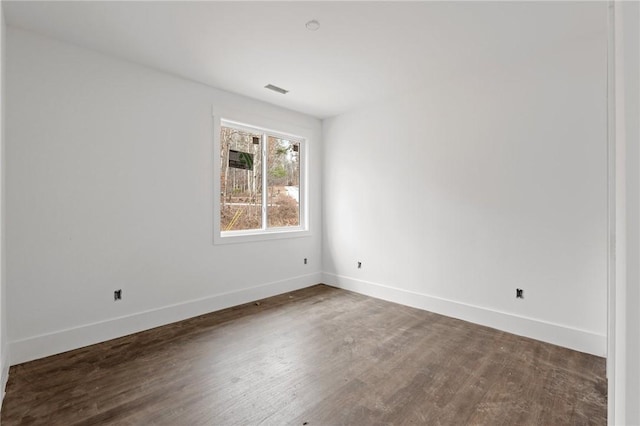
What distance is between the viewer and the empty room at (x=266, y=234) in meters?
2.17

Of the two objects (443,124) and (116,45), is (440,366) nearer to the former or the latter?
(443,124)

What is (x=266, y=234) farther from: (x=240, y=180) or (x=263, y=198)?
(x=240, y=180)

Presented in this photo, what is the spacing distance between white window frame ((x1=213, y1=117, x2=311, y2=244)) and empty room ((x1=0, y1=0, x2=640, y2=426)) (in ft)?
0.14

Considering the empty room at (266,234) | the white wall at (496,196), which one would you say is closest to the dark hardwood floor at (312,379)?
the empty room at (266,234)

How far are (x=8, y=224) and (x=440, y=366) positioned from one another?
363 centimetres

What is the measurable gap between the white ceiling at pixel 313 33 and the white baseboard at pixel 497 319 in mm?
2568

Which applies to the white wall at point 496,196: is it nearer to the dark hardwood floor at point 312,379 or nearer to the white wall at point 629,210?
the dark hardwood floor at point 312,379

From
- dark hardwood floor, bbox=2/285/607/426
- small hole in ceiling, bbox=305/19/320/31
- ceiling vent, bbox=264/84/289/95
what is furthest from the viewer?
ceiling vent, bbox=264/84/289/95

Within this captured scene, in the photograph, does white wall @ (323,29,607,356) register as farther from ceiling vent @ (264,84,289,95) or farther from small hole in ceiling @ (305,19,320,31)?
small hole in ceiling @ (305,19,320,31)

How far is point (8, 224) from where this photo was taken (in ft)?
8.00

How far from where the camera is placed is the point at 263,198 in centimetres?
443

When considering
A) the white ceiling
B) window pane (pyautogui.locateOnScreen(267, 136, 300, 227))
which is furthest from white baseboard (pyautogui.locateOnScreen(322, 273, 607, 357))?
the white ceiling

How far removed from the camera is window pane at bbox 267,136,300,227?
4535 millimetres

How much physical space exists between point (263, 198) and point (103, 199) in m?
1.97
